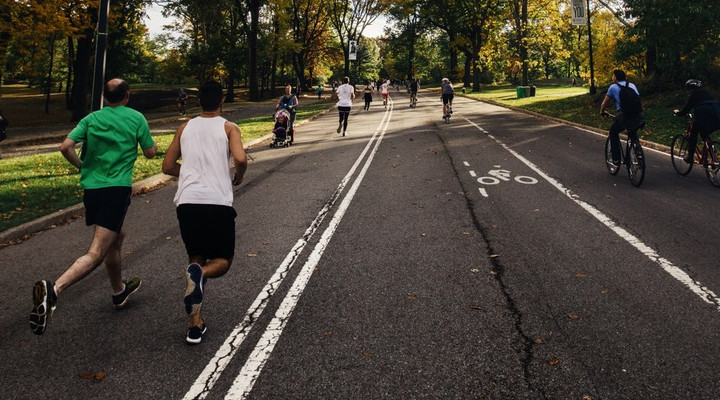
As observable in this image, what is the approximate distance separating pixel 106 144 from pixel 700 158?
413 inches

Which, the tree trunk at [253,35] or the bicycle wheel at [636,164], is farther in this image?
the tree trunk at [253,35]

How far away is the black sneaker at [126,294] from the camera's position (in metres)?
4.46

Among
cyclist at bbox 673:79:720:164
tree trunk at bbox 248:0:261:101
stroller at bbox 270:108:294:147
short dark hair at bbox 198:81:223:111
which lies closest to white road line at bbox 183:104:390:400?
short dark hair at bbox 198:81:223:111

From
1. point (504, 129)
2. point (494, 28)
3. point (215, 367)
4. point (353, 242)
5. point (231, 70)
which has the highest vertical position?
point (494, 28)

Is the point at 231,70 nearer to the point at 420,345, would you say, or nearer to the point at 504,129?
the point at 504,129

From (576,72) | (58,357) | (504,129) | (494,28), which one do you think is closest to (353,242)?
(58,357)

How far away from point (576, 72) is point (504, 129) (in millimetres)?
75397

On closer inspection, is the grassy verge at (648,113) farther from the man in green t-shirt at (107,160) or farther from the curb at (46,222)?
the man in green t-shirt at (107,160)

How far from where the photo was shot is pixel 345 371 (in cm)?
335

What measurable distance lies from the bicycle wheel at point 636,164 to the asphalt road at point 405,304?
1.12ft

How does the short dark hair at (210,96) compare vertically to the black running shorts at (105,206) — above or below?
above

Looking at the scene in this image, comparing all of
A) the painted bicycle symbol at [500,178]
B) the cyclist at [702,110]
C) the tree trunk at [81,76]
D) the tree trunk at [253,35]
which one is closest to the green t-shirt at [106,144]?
the painted bicycle symbol at [500,178]

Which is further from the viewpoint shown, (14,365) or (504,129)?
(504,129)

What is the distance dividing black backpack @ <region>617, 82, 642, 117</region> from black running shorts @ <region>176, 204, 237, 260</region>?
8.76 meters
